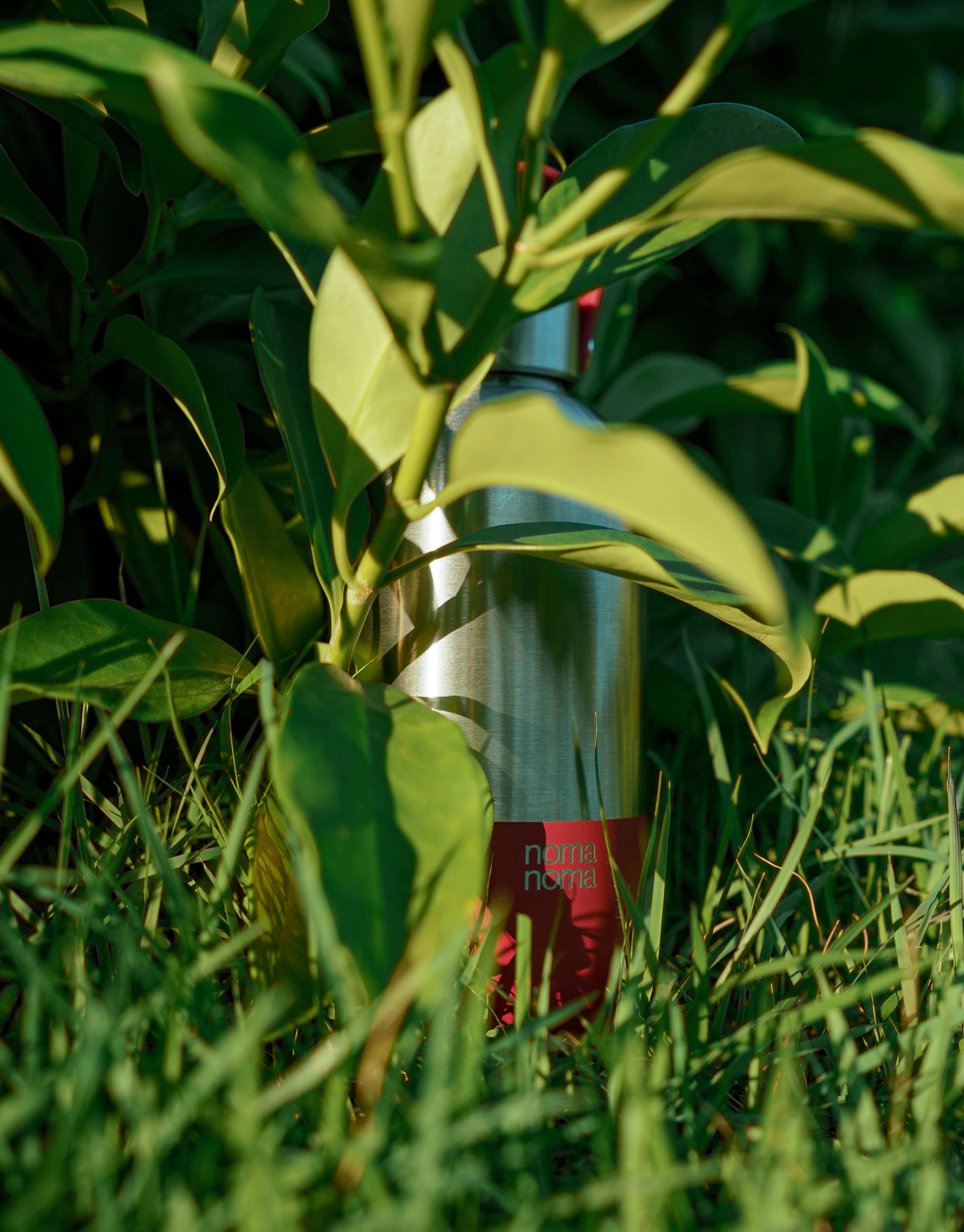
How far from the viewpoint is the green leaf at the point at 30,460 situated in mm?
289

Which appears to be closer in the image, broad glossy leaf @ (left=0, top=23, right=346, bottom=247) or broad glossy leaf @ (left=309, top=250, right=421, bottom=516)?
broad glossy leaf @ (left=0, top=23, right=346, bottom=247)

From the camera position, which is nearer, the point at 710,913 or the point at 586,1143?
the point at 586,1143

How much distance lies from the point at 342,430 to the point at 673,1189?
0.92ft

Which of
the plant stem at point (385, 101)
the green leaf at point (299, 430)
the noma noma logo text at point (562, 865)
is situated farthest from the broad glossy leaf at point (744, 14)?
the noma noma logo text at point (562, 865)

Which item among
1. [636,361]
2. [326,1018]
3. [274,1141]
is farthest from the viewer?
[636,361]

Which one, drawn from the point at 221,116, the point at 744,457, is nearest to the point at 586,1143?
the point at 221,116

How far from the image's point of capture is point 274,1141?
0.22 meters

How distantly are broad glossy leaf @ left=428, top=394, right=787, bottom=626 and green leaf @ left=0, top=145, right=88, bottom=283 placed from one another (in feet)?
0.80

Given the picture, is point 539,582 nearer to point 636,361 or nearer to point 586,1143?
point 586,1143

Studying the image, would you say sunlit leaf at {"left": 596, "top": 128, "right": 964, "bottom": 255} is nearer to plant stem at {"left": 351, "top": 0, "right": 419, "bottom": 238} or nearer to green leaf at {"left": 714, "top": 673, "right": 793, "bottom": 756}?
plant stem at {"left": 351, "top": 0, "right": 419, "bottom": 238}

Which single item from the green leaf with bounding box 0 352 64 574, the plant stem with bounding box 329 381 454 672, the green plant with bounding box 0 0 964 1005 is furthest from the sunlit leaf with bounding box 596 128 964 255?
the green leaf with bounding box 0 352 64 574

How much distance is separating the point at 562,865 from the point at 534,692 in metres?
0.08

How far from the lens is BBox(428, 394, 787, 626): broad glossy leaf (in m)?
0.21

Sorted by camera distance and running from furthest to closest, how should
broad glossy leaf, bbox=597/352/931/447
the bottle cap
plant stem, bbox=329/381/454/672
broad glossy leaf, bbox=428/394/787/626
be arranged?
broad glossy leaf, bbox=597/352/931/447, the bottle cap, plant stem, bbox=329/381/454/672, broad glossy leaf, bbox=428/394/787/626
